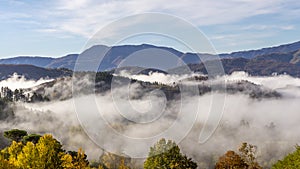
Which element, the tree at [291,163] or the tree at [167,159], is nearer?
the tree at [291,163]

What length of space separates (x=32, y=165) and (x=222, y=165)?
3307 centimetres

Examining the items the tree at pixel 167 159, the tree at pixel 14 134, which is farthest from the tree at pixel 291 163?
the tree at pixel 14 134

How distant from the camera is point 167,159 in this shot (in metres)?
73.2

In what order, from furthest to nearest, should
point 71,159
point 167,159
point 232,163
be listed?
point 232,163
point 167,159
point 71,159

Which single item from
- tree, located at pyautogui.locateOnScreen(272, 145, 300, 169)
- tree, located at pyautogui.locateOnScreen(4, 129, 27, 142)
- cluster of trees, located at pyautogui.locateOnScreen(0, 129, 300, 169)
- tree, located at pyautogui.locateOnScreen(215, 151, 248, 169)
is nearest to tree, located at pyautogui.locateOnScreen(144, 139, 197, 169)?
cluster of trees, located at pyautogui.locateOnScreen(0, 129, 300, 169)

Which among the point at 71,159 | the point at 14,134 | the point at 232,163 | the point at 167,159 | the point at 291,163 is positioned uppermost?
the point at 71,159

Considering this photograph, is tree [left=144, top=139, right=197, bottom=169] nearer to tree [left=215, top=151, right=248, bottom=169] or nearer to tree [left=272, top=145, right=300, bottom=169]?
tree [left=215, top=151, right=248, bottom=169]

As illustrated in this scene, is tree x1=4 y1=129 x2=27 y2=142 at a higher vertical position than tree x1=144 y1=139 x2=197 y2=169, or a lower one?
lower

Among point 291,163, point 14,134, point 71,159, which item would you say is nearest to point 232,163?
point 291,163

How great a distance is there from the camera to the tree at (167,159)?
72500mm

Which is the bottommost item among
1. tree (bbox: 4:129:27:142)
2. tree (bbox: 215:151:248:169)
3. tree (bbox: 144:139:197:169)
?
tree (bbox: 4:129:27:142)

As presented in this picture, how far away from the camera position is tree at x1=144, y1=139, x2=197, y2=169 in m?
72.5

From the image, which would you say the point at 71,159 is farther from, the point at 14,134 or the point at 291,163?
the point at 14,134

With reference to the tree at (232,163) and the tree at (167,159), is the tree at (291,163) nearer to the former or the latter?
the tree at (232,163)
